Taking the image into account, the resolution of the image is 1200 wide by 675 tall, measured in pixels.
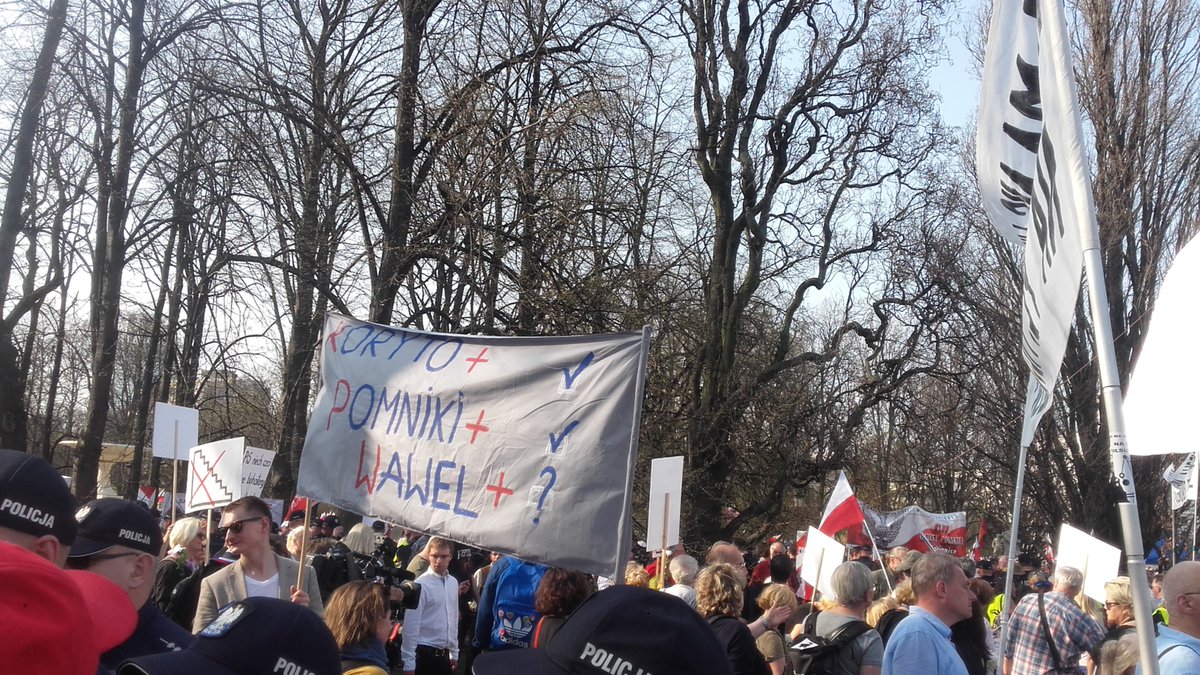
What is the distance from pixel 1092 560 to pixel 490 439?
5709 millimetres

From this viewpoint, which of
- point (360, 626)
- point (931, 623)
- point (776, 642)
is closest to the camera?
point (360, 626)

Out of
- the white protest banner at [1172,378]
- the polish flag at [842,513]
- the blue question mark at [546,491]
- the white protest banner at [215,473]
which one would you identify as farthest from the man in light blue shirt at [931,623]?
the white protest banner at [215,473]

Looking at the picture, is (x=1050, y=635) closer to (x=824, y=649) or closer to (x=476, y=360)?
(x=824, y=649)

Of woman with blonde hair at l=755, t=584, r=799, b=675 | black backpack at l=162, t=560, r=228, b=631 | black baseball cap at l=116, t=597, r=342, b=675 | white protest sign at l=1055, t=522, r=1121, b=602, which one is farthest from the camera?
white protest sign at l=1055, t=522, r=1121, b=602

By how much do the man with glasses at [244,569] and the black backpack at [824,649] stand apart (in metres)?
2.48

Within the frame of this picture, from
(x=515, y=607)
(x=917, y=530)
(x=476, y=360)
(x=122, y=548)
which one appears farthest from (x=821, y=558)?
(x=917, y=530)

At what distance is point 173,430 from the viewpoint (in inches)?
384

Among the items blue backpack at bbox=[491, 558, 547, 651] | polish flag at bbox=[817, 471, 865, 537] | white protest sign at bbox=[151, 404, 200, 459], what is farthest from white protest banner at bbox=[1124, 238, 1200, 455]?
white protest sign at bbox=[151, 404, 200, 459]

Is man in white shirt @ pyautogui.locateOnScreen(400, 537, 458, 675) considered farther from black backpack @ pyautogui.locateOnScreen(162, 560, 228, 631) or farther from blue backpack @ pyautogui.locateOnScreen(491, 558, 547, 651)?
black backpack @ pyautogui.locateOnScreen(162, 560, 228, 631)

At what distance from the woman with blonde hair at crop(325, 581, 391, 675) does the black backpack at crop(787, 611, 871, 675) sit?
2.16 m

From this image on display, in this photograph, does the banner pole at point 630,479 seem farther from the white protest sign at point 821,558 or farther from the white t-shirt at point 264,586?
the white protest sign at point 821,558

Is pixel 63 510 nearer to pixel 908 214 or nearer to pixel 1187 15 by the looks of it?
pixel 908 214

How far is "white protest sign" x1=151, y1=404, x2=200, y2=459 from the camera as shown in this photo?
9.61m

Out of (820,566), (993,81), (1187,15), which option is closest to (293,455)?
(820,566)
